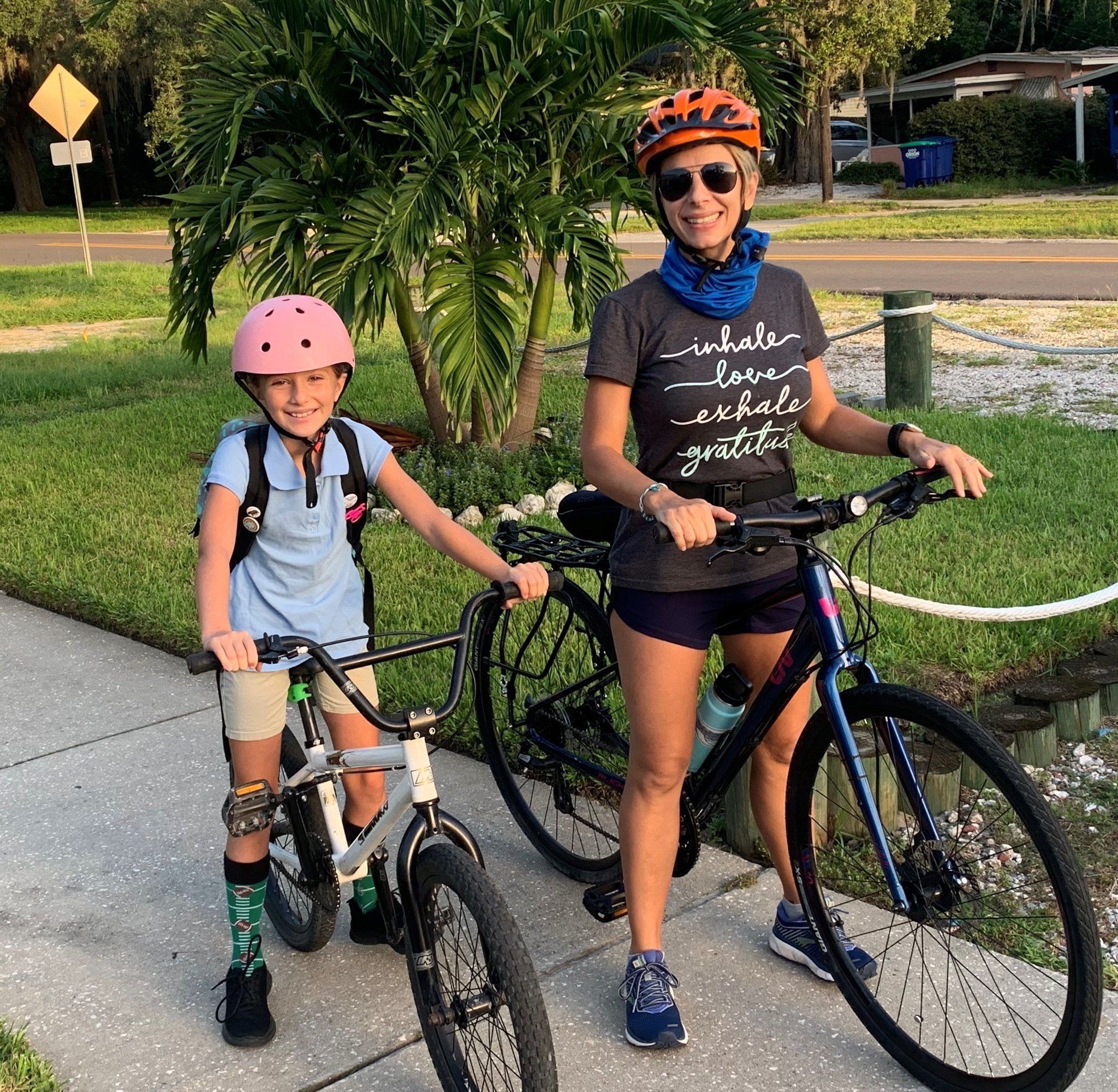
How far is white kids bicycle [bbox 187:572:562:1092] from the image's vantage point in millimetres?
2512

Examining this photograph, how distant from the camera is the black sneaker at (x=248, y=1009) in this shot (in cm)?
313

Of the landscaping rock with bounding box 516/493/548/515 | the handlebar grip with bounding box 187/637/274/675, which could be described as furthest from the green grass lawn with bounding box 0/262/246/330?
the handlebar grip with bounding box 187/637/274/675

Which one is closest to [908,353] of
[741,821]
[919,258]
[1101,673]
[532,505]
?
[532,505]

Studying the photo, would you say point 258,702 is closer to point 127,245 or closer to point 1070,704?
point 1070,704

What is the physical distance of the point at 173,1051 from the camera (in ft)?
10.3

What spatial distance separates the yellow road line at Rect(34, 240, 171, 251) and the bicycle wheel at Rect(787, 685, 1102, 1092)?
25.7 metres

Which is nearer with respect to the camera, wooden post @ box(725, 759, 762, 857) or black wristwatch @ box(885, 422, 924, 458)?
black wristwatch @ box(885, 422, 924, 458)

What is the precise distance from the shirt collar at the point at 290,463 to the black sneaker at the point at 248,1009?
1.05 m

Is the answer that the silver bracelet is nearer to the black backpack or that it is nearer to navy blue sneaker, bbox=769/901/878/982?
the black backpack

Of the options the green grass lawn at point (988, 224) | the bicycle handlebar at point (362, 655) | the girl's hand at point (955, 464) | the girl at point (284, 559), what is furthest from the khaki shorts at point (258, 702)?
the green grass lawn at point (988, 224)

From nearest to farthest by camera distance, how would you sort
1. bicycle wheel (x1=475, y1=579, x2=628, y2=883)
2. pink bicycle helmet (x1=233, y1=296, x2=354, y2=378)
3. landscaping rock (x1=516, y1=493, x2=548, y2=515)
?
pink bicycle helmet (x1=233, y1=296, x2=354, y2=378), bicycle wheel (x1=475, y1=579, x2=628, y2=883), landscaping rock (x1=516, y1=493, x2=548, y2=515)

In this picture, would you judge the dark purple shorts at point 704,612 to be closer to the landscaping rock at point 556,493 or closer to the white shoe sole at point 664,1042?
the white shoe sole at point 664,1042

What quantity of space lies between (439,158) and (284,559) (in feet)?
14.9

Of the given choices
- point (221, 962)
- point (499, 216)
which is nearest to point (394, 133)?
point (499, 216)
